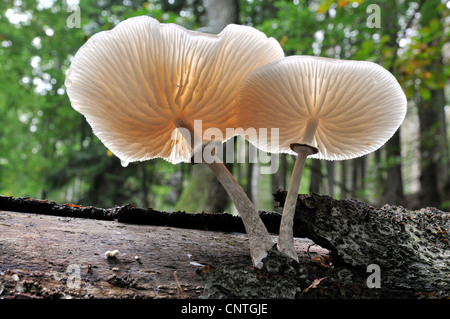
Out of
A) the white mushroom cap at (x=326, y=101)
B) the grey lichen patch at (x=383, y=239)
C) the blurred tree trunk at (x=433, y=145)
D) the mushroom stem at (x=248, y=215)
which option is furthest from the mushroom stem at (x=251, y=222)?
the blurred tree trunk at (x=433, y=145)

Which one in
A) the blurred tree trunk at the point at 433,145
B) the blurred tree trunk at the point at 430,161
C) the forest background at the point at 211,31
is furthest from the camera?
the blurred tree trunk at the point at 430,161

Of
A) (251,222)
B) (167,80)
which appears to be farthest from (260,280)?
(167,80)

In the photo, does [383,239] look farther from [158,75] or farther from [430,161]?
[430,161]

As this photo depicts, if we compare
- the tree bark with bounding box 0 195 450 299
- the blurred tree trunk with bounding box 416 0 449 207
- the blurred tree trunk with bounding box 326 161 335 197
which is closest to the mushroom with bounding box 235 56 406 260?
the tree bark with bounding box 0 195 450 299

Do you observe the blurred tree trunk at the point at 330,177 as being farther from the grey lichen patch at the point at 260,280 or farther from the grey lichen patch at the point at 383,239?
the grey lichen patch at the point at 260,280

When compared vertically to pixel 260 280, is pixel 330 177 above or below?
above

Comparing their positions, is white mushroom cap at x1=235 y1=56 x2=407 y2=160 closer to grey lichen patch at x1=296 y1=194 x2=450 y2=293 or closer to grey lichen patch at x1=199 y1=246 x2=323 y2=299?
grey lichen patch at x1=296 y1=194 x2=450 y2=293
